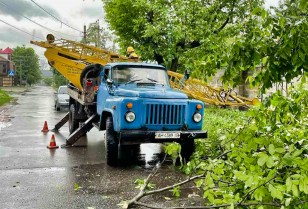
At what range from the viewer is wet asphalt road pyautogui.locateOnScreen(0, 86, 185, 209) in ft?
16.2

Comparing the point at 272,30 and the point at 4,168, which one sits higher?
the point at 272,30

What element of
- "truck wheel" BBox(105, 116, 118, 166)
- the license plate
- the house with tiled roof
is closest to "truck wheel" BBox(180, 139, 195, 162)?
the license plate

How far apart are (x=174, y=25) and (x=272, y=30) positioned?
13.8 m

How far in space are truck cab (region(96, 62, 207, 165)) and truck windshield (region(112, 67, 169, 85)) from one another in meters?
0.18

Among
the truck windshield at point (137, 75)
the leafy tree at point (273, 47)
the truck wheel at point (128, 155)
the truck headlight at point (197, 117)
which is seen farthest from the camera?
the truck windshield at point (137, 75)

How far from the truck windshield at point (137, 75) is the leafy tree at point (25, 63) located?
79160 millimetres

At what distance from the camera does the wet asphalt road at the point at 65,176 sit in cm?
493

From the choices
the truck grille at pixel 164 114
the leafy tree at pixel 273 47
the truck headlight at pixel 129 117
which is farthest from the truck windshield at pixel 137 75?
the leafy tree at pixel 273 47

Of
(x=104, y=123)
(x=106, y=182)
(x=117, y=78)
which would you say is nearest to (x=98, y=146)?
(x=104, y=123)

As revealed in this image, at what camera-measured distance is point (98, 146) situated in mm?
9609

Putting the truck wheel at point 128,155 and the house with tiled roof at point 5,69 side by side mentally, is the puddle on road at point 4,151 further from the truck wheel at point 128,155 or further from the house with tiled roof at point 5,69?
the house with tiled roof at point 5,69

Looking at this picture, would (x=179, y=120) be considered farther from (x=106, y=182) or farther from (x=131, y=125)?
(x=106, y=182)

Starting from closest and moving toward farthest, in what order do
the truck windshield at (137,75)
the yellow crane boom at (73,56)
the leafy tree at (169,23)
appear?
the truck windshield at (137,75) → the yellow crane boom at (73,56) → the leafy tree at (169,23)

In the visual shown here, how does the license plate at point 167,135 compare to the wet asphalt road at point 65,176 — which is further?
the license plate at point 167,135
